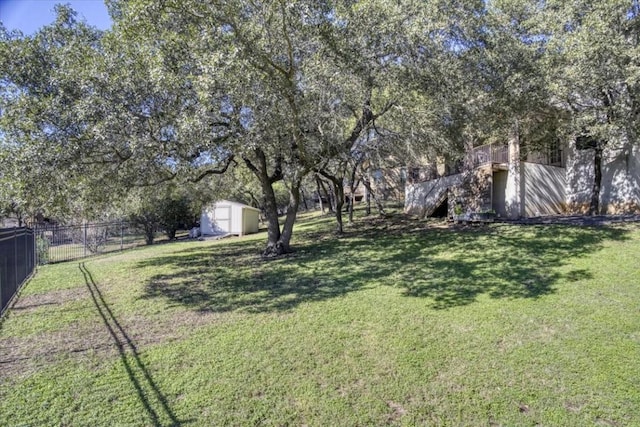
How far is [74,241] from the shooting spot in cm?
1587

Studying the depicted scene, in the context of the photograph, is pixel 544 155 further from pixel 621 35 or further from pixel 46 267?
pixel 46 267

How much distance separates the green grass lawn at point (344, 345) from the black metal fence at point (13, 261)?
33 centimetres

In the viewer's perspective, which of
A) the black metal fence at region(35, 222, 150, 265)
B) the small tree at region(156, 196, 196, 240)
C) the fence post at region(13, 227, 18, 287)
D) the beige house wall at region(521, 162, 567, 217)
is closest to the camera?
the fence post at region(13, 227, 18, 287)

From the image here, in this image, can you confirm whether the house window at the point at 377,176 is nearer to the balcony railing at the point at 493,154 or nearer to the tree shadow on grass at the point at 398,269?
the balcony railing at the point at 493,154

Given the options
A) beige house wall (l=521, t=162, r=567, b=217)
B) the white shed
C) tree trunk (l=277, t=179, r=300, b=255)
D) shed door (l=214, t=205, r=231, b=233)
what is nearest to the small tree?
the white shed

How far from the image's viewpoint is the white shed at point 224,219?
21625 mm

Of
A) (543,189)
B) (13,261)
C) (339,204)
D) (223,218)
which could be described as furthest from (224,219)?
(543,189)

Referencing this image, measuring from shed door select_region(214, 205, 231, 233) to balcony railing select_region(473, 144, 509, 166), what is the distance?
43.5 feet

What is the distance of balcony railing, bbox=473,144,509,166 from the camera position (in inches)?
658

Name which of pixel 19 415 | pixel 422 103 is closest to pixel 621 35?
pixel 422 103

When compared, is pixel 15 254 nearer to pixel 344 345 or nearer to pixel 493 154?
pixel 344 345

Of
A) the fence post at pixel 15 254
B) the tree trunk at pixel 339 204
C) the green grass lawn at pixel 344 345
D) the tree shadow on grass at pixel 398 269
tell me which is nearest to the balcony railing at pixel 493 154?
the tree shadow on grass at pixel 398 269

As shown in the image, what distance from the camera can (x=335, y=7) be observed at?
7.44m

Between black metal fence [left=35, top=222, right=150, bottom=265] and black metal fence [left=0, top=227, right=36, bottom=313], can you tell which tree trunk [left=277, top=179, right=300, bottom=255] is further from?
black metal fence [left=35, top=222, right=150, bottom=265]
